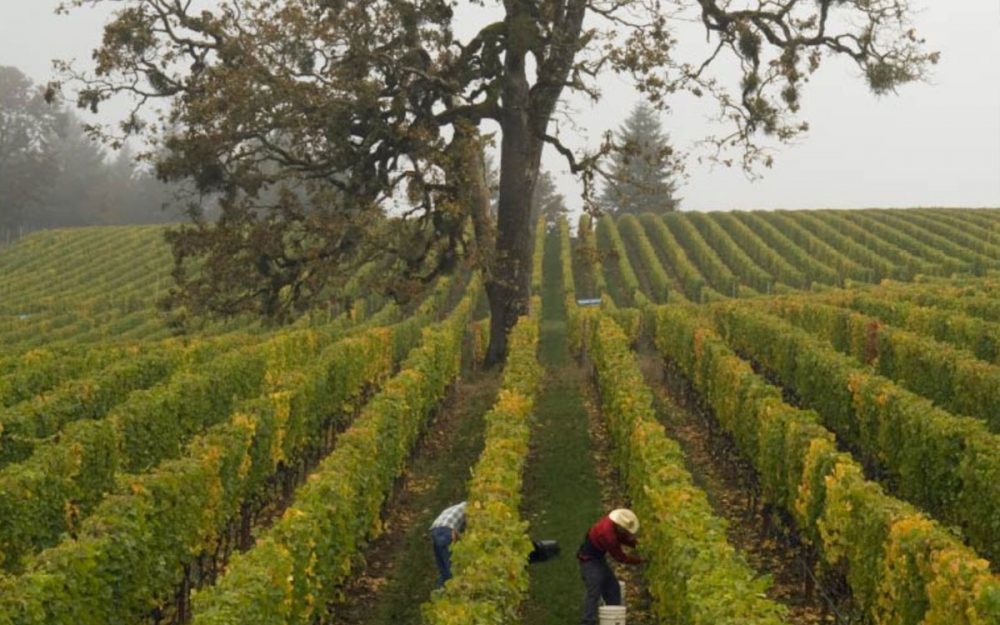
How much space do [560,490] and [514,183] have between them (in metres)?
13.1

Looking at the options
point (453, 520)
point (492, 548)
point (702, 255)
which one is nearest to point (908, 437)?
point (453, 520)

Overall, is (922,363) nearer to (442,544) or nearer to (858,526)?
(858,526)

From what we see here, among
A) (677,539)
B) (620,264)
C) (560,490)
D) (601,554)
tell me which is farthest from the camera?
(620,264)

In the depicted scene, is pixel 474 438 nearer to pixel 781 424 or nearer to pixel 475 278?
pixel 781 424

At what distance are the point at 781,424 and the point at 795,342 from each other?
8.69 meters

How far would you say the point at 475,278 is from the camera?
56.7m

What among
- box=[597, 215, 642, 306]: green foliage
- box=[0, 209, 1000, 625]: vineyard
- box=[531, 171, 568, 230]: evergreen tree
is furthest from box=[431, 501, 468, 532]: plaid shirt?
box=[531, 171, 568, 230]: evergreen tree

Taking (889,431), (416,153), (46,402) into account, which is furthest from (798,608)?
(416,153)

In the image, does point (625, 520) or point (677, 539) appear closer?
point (677, 539)

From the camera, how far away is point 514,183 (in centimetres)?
3069

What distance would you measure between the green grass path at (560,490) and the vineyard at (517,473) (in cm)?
6

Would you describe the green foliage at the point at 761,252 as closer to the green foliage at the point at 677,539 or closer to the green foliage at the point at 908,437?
the green foliage at the point at 908,437

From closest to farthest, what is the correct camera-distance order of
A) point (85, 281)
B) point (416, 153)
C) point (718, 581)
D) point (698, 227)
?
point (718, 581) → point (416, 153) → point (85, 281) → point (698, 227)

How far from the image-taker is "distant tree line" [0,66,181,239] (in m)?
103
